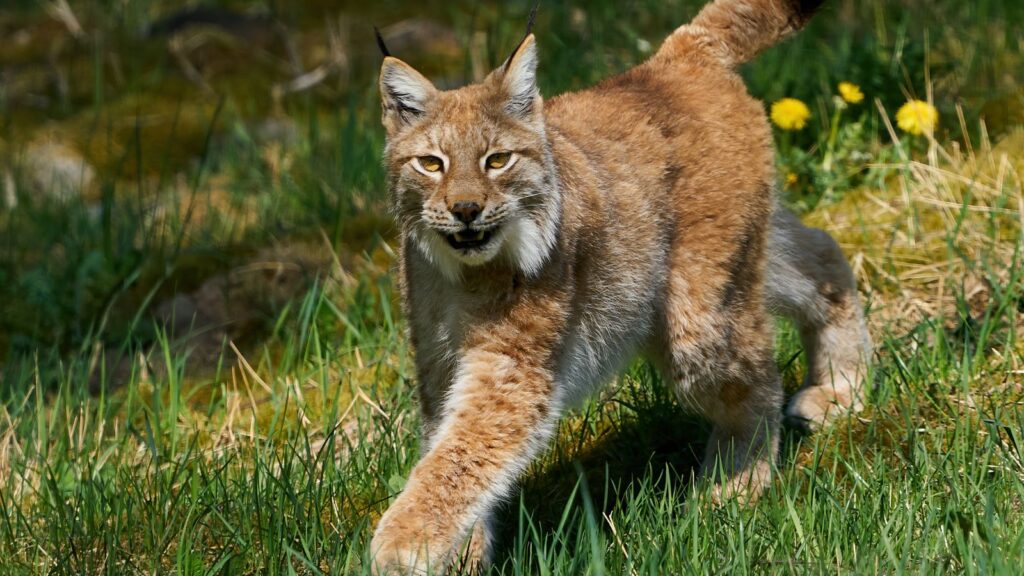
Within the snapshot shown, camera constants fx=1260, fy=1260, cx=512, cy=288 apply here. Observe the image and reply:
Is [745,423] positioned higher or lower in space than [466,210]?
lower

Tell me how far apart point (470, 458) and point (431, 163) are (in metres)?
0.79

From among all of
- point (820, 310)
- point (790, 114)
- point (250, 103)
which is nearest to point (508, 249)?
point (820, 310)

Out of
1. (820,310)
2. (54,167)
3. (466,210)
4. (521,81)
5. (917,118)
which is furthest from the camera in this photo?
(54,167)

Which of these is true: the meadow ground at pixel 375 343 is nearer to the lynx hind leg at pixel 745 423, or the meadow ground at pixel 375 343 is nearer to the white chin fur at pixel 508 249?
the lynx hind leg at pixel 745 423

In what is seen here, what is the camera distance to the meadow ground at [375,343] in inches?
128

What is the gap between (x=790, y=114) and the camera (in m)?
5.30

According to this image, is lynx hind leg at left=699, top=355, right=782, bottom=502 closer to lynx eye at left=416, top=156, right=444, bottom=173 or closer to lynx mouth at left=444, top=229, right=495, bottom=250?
lynx mouth at left=444, top=229, right=495, bottom=250

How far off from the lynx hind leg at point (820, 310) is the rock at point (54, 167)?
462cm

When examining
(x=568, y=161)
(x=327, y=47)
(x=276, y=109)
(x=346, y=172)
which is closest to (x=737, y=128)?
(x=568, y=161)

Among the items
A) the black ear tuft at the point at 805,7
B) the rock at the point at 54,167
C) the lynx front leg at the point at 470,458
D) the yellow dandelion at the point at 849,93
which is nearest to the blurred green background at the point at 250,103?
the rock at the point at 54,167

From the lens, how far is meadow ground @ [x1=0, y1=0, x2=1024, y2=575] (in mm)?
3244

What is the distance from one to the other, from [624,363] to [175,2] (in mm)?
7641

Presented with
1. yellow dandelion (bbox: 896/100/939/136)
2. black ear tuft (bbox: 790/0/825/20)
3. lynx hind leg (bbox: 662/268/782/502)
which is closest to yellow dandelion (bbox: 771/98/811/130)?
yellow dandelion (bbox: 896/100/939/136)

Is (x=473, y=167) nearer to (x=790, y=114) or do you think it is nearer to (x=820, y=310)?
(x=820, y=310)
